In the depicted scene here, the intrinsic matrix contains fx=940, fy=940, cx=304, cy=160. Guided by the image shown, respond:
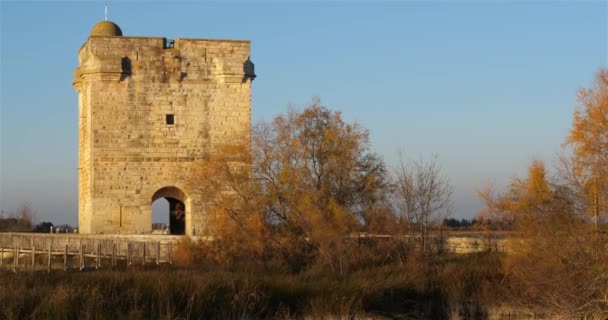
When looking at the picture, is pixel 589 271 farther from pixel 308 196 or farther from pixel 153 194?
pixel 153 194

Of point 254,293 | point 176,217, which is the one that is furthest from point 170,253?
point 254,293

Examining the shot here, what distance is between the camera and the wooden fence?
26428 mm

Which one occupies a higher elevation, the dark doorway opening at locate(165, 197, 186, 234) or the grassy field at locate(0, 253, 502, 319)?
the dark doorway opening at locate(165, 197, 186, 234)

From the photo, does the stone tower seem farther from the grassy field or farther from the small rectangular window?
the grassy field

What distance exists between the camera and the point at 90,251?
94.1 ft

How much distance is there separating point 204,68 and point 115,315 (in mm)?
16191

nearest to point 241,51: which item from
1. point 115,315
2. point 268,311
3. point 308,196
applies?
point 308,196

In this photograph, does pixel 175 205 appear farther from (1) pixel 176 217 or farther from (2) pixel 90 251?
(2) pixel 90 251

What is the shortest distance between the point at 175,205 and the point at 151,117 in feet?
14.2

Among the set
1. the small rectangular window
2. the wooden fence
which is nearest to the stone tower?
the small rectangular window

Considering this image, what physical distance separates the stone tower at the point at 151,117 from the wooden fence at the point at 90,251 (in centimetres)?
97

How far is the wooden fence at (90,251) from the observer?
2643 centimetres

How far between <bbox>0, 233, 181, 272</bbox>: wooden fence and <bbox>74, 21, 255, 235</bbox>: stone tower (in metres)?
0.97

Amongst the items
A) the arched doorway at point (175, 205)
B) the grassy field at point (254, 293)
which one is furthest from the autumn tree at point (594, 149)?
the arched doorway at point (175, 205)
